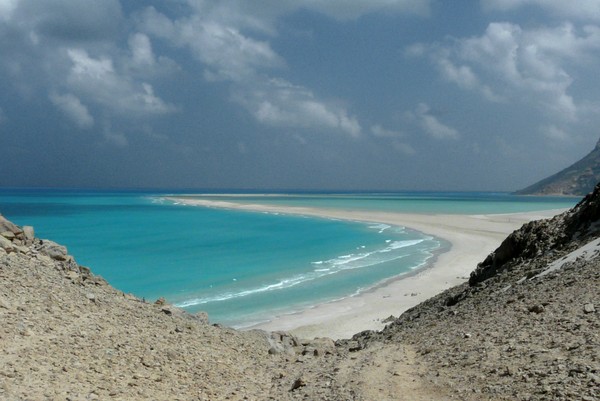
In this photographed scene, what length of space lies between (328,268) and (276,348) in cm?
2124

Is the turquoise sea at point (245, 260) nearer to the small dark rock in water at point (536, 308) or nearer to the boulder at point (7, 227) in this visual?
the boulder at point (7, 227)

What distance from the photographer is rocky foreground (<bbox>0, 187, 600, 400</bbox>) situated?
21.6 feet

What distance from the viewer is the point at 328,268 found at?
31281 mm

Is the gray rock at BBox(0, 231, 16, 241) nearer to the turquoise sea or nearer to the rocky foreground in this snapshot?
the rocky foreground

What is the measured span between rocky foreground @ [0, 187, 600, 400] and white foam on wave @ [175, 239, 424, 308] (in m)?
11.6

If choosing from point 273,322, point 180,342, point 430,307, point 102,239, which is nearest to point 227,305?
point 273,322

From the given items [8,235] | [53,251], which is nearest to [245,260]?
[53,251]

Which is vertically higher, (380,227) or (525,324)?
(525,324)

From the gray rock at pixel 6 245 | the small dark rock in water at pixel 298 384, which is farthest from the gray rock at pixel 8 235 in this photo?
the small dark rock in water at pixel 298 384

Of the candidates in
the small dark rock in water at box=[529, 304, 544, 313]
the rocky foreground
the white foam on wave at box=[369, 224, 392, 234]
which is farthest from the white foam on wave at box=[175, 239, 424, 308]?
the small dark rock in water at box=[529, 304, 544, 313]

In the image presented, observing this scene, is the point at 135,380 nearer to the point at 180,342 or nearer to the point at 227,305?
the point at 180,342

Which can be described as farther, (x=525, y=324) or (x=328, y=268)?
(x=328, y=268)

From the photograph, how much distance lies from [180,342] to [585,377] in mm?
6186

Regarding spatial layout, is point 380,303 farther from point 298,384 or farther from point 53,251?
point 298,384
